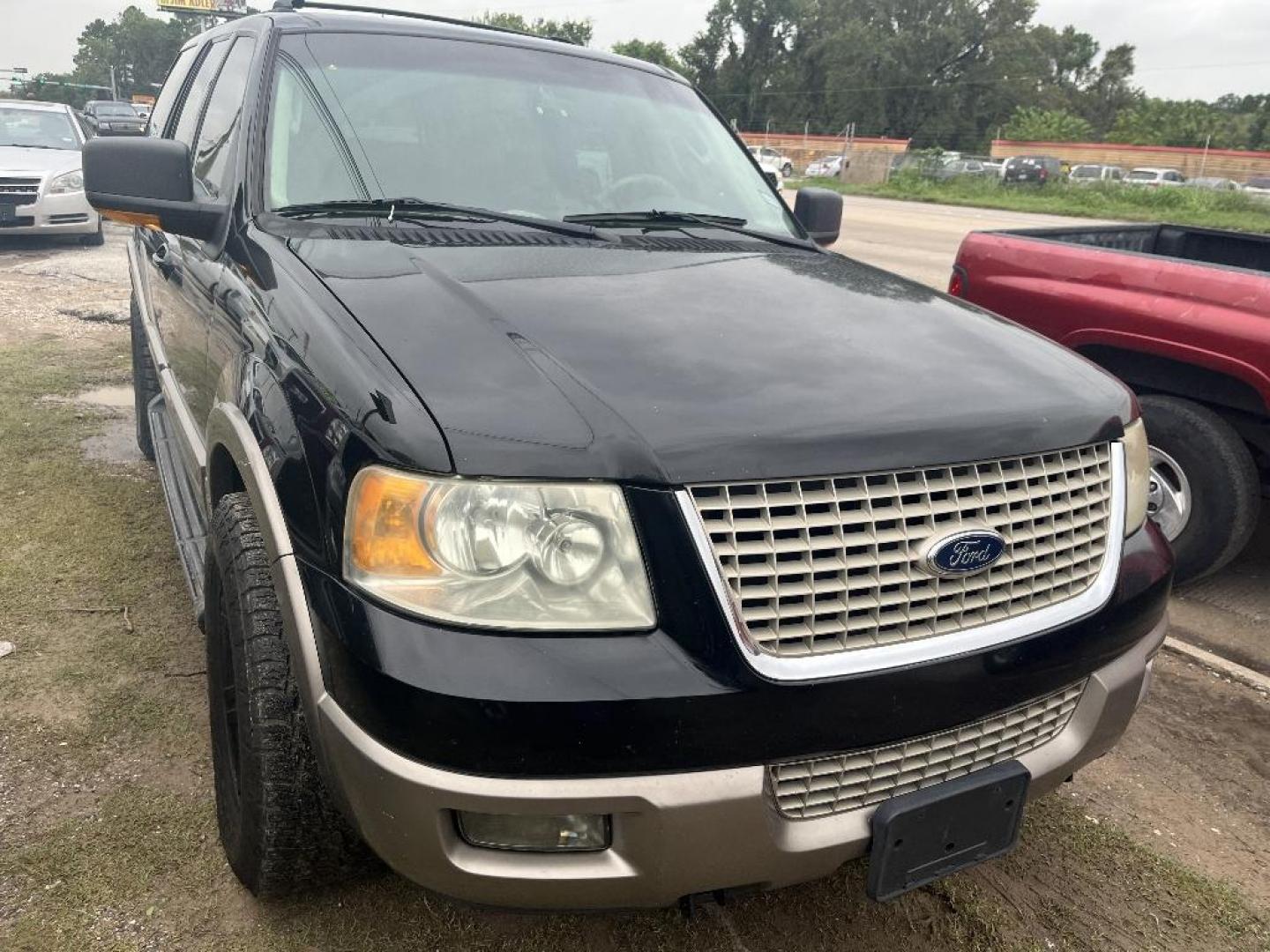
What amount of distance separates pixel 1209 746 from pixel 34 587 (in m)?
3.86

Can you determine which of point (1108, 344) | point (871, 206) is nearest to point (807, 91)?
point (871, 206)

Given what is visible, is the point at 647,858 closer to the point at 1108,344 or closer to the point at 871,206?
the point at 1108,344

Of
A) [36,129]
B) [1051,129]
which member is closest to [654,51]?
[1051,129]

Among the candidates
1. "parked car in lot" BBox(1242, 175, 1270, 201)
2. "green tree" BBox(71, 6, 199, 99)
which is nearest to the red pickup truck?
Result: "parked car in lot" BBox(1242, 175, 1270, 201)

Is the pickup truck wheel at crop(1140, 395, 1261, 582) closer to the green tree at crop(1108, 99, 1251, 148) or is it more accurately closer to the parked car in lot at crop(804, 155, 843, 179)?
the parked car in lot at crop(804, 155, 843, 179)

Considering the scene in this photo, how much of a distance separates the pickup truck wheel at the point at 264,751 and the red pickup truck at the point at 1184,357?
332cm

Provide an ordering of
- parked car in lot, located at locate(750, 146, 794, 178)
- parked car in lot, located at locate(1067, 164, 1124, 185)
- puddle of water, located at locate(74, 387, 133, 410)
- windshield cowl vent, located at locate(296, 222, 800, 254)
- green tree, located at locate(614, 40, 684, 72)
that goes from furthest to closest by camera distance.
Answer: green tree, located at locate(614, 40, 684, 72) → parked car in lot, located at locate(1067, 164, 1124, 185) → parked car in lot, located at locate(750, 146, 794, 178) → puddle of water, located at locate(74, 387, 133, 410) → windshield cowl vent, located at locate(296, 222, 800, 254)

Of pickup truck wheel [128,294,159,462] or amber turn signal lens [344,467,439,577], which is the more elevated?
amber turn signal lens [344,467,439,577]

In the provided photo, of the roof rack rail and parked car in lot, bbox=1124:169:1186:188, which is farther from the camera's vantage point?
parked car in lot, bbox=1124:169:1186:188

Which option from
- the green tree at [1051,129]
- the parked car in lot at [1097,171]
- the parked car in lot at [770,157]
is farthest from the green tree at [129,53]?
the parked car in lot at [1097,171]

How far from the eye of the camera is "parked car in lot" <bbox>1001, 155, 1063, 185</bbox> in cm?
3411

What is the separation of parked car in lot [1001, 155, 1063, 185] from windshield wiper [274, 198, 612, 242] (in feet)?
114

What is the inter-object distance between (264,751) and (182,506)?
169cm

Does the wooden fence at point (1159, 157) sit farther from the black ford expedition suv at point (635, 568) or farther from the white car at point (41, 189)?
the black ford expedition suv at point (635, 568)
